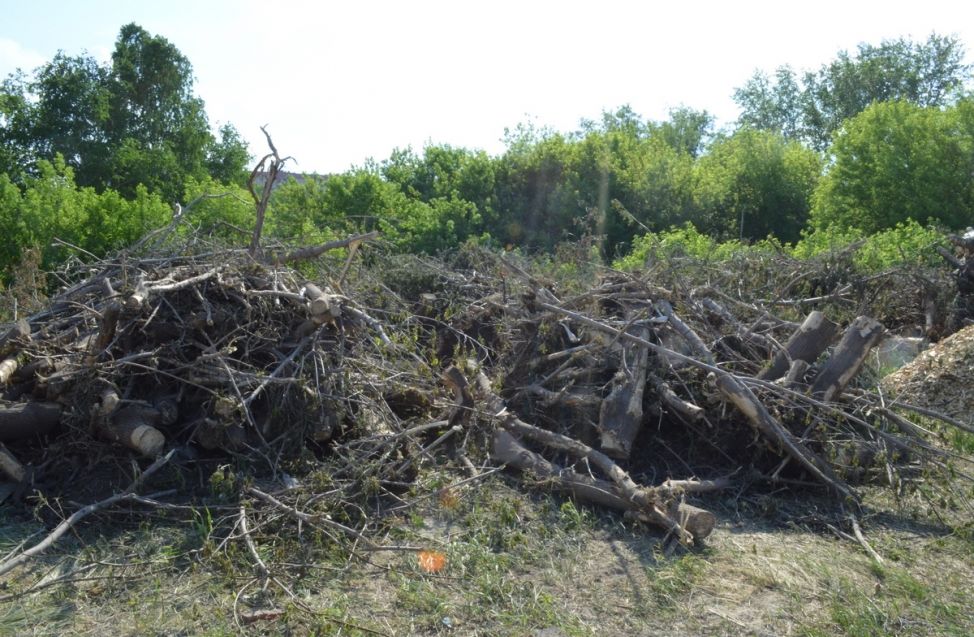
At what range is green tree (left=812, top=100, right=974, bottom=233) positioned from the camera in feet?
51.6

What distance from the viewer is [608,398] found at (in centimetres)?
543

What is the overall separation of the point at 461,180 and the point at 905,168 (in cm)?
828

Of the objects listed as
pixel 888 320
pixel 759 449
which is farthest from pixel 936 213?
pixel 759 449

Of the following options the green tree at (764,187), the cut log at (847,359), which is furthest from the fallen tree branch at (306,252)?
the green tree at (764,187)

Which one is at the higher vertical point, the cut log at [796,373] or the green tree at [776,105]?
the green tree at [776,105]

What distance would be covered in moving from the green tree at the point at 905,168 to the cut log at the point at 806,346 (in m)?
10.5

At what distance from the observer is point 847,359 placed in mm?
5492

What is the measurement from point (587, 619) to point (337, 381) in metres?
2.05

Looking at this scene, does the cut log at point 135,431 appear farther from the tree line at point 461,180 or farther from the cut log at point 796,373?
the cut log at point 796,373

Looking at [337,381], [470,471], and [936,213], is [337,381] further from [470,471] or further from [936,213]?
[936,213]

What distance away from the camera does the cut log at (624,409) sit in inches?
205

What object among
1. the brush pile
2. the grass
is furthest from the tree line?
the grass

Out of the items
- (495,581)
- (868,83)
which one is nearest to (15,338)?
(495,581)

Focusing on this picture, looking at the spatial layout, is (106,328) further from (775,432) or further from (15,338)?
(775,432)
